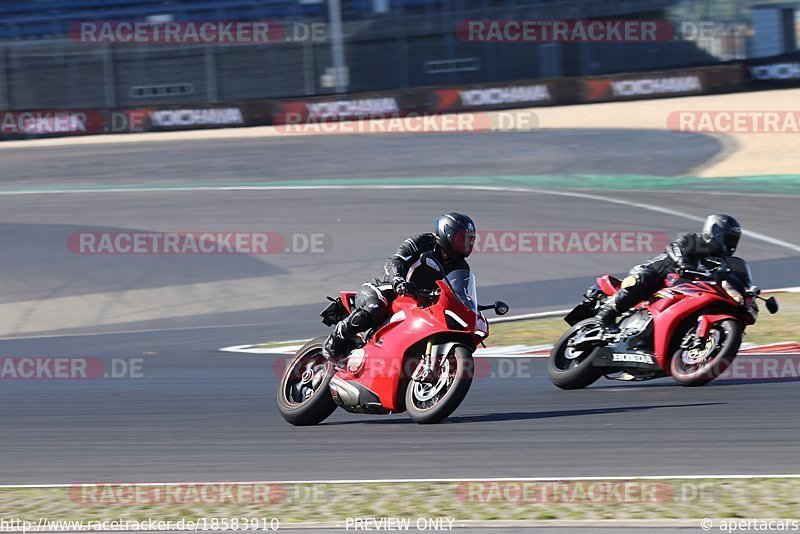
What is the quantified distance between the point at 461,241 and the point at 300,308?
367 inches

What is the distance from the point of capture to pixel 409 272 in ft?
28.9

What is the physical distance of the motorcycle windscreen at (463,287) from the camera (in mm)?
8570

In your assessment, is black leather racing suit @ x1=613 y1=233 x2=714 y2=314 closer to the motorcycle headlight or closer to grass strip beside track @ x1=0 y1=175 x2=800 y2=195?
the motorcycle headlight

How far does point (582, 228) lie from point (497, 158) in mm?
10353

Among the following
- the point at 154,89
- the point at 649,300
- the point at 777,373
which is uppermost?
the point at 154,89

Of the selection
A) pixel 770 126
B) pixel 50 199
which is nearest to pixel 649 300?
pixel 50 199

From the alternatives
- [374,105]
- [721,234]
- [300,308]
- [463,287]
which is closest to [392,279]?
[463,287]

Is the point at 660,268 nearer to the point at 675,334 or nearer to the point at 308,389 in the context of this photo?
the point at 675,334

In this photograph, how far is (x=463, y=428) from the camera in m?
Answer: 8.82

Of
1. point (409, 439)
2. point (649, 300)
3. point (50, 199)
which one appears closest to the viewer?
point (409, 439)

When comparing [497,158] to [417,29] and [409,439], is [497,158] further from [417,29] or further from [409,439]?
[409,439]

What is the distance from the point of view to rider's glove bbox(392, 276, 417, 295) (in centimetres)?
863

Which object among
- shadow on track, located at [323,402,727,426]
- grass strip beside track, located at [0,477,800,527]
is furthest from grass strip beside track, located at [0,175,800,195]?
grass strip beside track, located at [0,477,800,527]

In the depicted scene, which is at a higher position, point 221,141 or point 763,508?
point 221,141
